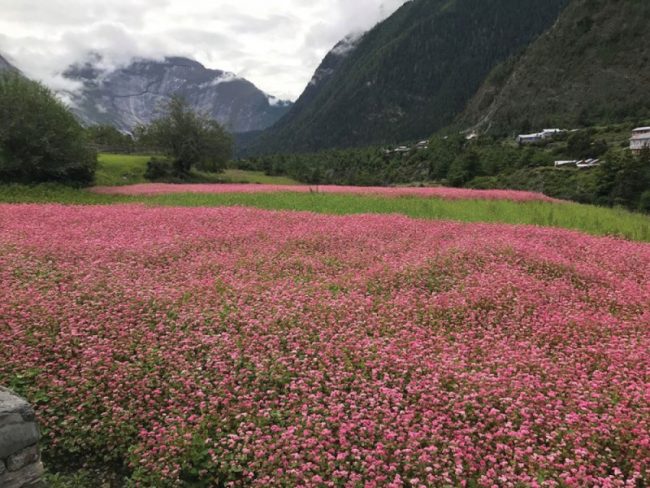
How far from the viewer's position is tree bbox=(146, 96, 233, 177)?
57809 millimetres

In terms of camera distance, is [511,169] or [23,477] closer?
[23,477]

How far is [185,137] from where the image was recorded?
5781cm

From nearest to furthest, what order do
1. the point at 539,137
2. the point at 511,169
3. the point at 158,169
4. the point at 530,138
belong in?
the point at 158,169 → the point at 511,169 → the point at 539,137 → the point at 530,138

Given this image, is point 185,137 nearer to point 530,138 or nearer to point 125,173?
point 125,173

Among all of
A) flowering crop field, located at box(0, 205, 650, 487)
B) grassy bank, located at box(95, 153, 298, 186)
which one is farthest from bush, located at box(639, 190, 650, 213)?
grassy bank, located at box(95, 153, 298, 186)

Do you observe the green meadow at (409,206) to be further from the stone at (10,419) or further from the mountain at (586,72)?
the mountain at (586,72)

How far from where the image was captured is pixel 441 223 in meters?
20.1

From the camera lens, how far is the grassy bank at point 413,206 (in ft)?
73.4

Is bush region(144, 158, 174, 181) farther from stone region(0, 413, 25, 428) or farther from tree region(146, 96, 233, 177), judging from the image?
stone region(0, 413, 25, 428)

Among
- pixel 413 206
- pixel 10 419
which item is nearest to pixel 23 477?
pixel 10 419

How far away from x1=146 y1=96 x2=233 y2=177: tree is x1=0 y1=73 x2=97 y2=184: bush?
793 inches

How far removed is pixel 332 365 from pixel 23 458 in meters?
4.15

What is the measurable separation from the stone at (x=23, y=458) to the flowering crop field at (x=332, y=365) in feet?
4.05

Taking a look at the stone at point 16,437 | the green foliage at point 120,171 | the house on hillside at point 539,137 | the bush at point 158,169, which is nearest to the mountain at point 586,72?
the house on hillside at point 539,137
